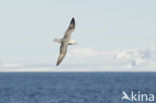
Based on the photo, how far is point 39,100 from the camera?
99.4m

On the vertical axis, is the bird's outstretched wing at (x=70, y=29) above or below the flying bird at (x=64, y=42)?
above

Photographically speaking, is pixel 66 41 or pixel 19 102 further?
pixel 19 102

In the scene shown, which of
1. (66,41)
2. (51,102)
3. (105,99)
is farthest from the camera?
(105,99)

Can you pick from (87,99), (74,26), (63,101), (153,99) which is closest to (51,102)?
(63,101)

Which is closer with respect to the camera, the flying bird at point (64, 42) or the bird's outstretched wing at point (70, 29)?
the flying bird at point (64, 42)

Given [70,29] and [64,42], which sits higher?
[70,29]

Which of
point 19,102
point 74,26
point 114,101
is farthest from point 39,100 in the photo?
point 74,26

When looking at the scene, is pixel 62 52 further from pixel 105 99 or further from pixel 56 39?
pixel 105 99

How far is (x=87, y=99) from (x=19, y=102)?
1141 cm

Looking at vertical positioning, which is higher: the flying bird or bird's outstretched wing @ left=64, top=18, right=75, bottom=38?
bird's outstretched wing @ left=64, top=18, right=75, bottom=38

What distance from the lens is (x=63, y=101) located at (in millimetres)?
95375

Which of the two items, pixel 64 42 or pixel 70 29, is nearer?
pixel 64 42

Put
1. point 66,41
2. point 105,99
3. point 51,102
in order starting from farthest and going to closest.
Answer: point 105,99 < point 51,102 < point 66,41

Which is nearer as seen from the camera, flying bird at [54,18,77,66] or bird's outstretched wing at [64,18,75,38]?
flying bird at [54,18,77,66]
